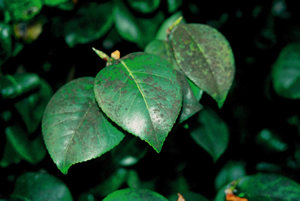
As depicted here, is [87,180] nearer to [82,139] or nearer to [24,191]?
[24,191]

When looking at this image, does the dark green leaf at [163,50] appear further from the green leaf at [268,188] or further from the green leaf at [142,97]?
the green leaf at [268,188]

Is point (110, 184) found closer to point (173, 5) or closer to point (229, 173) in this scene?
point (229, 173)

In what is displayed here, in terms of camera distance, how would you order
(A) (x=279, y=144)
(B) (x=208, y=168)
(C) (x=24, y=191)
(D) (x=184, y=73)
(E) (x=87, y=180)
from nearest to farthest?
1. (D) (x=184, y=73)
2. (C) (x=24, y=191)
3. (E) (x=87, y=180)
4. (A) (x=279, y=144)
5. (B) (x=208, y=168)

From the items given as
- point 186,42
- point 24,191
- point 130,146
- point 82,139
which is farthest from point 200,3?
point 24,191

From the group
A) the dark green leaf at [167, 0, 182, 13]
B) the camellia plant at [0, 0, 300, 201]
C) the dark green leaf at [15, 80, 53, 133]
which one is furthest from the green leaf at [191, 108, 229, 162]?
the dark green leaf at [15, 80, 53, 133]

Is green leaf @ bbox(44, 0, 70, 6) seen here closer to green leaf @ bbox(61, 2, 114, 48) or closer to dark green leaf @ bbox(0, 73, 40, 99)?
green leaf @ bbox(61, 2, 114, 48)

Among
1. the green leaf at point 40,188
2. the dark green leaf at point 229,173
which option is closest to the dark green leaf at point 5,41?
the green leaf at point 40,188
